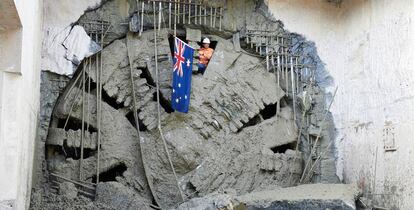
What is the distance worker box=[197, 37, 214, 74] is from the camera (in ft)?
22.1

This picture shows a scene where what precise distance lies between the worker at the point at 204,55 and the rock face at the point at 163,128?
7cm

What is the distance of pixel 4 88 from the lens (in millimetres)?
4055

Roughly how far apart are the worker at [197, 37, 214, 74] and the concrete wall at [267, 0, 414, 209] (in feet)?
3.22

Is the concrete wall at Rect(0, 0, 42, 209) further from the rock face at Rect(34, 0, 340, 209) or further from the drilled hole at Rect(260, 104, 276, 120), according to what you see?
the drilled hole at Rect(260, 104, 276, 120)

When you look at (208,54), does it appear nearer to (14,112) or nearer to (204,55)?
(204,55)

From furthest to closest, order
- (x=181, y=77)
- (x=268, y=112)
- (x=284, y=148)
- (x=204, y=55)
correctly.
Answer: (x=268, y=112) < (x=284, y=148) < (x=204, y=55) < (x=181, y=77)

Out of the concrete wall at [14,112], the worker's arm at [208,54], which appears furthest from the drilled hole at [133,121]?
the concrete wall at [14,112]

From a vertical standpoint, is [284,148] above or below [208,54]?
A: below

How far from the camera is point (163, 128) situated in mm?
6324

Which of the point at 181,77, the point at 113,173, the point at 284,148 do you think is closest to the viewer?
the point at 181,77

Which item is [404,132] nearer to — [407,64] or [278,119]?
[407,64]

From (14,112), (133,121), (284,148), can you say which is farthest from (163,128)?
(14,112)

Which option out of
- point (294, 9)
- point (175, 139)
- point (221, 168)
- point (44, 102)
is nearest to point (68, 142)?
point (44, 102)

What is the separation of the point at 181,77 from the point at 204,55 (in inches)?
25.8
